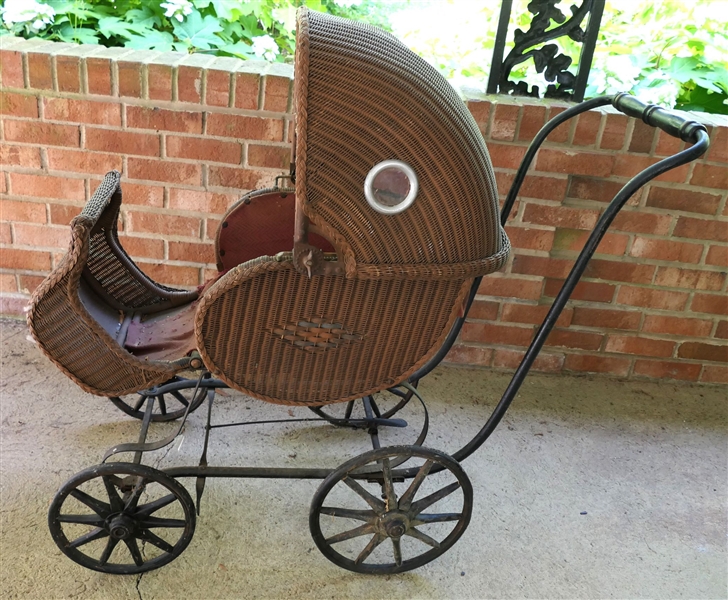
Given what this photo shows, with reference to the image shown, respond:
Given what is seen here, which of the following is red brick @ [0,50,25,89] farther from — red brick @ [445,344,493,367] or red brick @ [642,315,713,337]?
red brick @ [642,315,713,337]

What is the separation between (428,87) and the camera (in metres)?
1.16

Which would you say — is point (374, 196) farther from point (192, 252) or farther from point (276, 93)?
point (192, 252)

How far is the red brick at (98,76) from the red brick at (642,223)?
1.72 m

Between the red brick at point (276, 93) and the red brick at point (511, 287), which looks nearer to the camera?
the red brick at point (276, 93)

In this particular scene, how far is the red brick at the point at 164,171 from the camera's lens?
82.4 inches

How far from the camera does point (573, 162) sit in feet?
6.82

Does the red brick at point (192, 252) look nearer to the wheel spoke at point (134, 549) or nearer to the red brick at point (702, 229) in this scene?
the wheel spoke at point (134, 549)

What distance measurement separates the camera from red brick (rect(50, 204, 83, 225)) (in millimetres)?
2178

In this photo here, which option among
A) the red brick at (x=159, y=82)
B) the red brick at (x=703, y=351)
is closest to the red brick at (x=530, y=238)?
the red brick at (x=703, y=351)

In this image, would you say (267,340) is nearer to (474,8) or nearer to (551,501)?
(551,501)

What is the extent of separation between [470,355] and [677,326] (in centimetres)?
77

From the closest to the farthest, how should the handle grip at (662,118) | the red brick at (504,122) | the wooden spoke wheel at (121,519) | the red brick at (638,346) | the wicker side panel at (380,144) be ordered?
the wicker side panel at (380,144) < the handle grip at (662,118) < the wooden spoke wheel at (121,519) < the red brick at (504,122) < the red brick at (638,346)

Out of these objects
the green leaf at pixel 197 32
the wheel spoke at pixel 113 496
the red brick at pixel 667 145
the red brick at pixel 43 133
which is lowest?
the wheel spoke at pixel 113 496

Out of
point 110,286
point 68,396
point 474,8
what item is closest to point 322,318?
point 110,286
